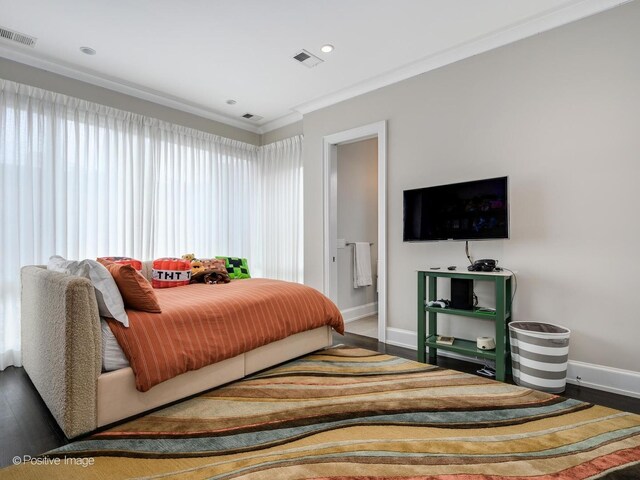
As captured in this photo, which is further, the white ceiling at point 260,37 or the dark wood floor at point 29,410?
the white ceiling at point 260,37

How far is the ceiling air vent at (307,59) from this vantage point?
3.04 metres

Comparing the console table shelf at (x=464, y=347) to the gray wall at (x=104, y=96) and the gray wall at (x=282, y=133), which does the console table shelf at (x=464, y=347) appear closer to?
the gray wall at (x=282, y=133)

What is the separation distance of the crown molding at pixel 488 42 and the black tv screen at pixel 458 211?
47.3 inches

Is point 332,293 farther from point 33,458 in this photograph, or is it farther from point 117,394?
point 33,458

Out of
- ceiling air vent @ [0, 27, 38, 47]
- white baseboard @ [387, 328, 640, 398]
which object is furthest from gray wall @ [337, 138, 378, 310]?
ceiling air vent @ [0, 27, 38, 47]

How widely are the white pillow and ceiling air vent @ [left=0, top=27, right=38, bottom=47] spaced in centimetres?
222

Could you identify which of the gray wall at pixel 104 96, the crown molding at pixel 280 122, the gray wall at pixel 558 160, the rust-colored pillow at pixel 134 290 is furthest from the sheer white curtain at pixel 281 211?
the rust-colored pillow at pixel 134 290

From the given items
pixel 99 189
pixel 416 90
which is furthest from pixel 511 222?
pixel 99 189

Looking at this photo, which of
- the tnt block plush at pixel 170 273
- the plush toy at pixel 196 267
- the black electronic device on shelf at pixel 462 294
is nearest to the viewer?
the black electronic device on shelf at pixel 462 294

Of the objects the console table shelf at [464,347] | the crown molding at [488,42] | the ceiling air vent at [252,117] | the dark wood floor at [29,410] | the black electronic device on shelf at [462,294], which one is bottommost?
the dark wood floor at [29,410]

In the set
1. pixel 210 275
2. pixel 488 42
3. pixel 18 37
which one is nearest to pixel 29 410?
pixel 210 275

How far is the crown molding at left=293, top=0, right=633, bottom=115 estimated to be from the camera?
2.38 metres

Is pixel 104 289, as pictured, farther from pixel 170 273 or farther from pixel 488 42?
pixel 488 42

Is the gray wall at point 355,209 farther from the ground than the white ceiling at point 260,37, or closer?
closer
